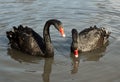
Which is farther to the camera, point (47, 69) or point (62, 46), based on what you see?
point (62, 46)

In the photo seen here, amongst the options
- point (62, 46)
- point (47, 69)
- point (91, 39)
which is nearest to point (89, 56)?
point (91, 39)

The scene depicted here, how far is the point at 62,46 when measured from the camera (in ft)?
35.0

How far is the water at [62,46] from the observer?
8.73m

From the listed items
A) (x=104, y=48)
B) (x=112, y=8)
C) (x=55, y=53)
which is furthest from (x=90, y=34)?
(x=112, y=8)

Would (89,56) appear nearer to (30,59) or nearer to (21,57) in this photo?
(30,59)

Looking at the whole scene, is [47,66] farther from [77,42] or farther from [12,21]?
[12,21]

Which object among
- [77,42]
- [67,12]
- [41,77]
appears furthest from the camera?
[67,12]

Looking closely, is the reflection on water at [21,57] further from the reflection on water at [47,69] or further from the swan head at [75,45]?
the swan head at [75,45]

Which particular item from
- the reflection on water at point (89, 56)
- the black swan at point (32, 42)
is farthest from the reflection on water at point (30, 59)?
the reflection on water at point (89, 56)

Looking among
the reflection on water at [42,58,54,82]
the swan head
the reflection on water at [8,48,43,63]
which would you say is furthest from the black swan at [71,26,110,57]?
the reflection on water at [8,48,43,63]

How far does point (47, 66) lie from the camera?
947cm

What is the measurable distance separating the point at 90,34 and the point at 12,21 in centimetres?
323

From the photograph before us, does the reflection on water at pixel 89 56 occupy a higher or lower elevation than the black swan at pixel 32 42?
lower

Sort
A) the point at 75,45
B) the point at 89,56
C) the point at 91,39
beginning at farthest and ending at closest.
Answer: the point at 91,39 → the point at 89,56 → the point at 75,45
